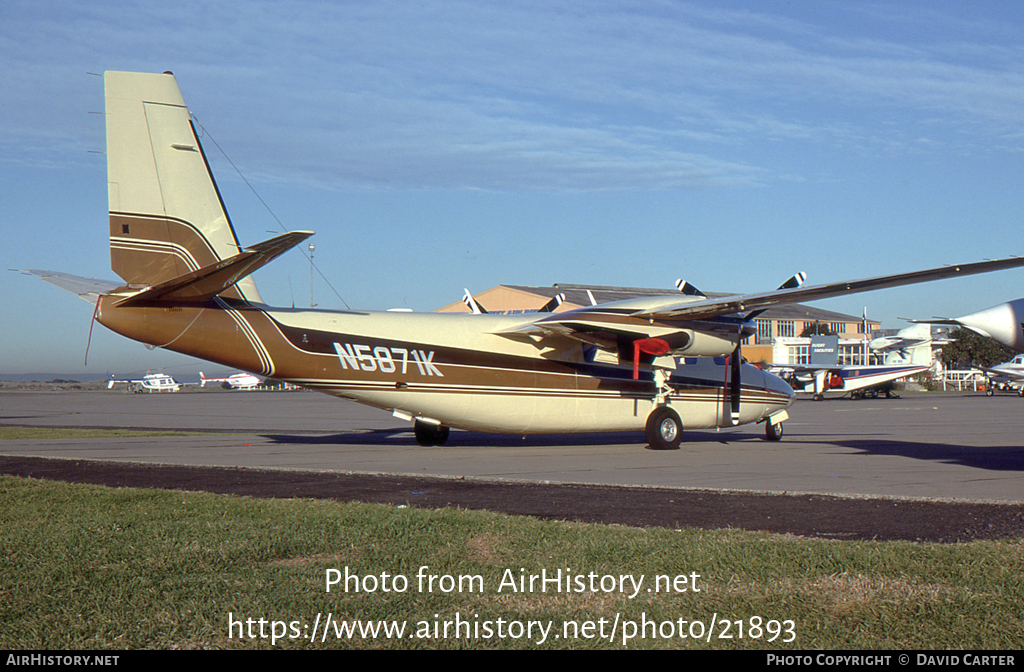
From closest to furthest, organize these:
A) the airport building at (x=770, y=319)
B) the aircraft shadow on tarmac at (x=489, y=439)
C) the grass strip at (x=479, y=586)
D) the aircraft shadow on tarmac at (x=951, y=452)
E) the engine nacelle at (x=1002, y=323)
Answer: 1. the grass strip at (x=479, y=586)
2. the engine nacelle at (x=1002, y=323)
3. the aircraft shadow on tarmac at (x=951, y=452)
4. the aircraft shadow on tarmac at (x=489, y=439)
5. the airport building at (x=770, y=319)

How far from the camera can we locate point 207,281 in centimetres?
1521

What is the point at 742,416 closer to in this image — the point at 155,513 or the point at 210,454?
the point at 210,454

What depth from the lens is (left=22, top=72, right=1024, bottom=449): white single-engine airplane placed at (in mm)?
15477

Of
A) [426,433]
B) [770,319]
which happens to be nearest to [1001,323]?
[426,433]

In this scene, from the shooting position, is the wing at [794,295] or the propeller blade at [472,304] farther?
the propeller blade at [472,304]

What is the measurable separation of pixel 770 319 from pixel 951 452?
9598 cm

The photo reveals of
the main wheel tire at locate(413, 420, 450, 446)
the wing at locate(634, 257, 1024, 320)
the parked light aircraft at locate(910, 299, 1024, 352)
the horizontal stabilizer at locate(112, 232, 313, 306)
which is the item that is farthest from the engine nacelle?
the main wheel tire at locate(413, 420, 450, 446)

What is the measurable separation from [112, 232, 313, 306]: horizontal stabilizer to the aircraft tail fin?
0.46 m

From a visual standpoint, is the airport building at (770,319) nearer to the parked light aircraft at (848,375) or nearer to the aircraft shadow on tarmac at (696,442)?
the parked light aircraft at (848,375)

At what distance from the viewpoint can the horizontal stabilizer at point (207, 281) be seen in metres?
14.3

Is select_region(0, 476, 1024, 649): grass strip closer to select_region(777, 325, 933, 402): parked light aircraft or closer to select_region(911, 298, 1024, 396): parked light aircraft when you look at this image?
select_region(911, 298, 1024, 396): parked light aircraft

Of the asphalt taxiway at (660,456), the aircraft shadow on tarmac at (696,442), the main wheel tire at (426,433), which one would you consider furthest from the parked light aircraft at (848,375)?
the main wheel tire at (426,433)

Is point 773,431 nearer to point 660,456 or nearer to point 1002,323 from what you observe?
point 660,456

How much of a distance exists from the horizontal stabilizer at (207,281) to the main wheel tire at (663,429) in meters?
9.19
